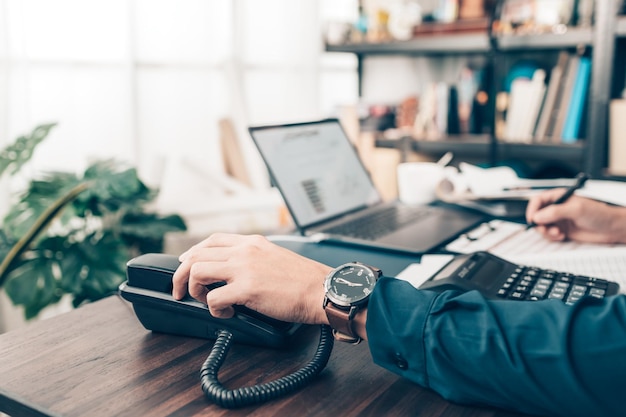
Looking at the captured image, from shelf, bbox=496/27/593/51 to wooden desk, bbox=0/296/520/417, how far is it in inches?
81.8

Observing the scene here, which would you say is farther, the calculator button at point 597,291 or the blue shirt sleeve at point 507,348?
the calculator button at point 597,291

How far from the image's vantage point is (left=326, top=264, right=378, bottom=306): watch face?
761 millimetres

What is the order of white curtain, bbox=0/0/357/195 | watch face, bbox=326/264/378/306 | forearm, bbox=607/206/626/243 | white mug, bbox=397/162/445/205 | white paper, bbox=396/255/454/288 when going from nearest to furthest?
watch face, bbox=326/264/378/306 → white paper, bbox=396/255/454/288 → forearm, bbox=607/206/626/243 → white mug, bbox=397/162/445/205 → white curtain, bbox=0/0/357/195

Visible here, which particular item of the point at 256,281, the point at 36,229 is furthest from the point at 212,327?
the point at 36,229

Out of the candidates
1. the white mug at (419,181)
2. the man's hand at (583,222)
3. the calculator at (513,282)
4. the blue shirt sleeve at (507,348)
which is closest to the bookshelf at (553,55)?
the white mug at (419,181)

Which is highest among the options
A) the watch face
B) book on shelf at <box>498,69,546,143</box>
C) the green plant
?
→ book on shelf at <box>498,69,546,143</box>

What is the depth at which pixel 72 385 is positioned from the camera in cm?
72

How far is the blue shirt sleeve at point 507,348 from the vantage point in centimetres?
66

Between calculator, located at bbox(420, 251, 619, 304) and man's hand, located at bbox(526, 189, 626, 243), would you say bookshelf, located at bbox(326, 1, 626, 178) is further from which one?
calculator, located at bbox(420, 251, 619, 304)

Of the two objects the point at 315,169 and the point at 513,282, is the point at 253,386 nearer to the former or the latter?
the point at 513,282

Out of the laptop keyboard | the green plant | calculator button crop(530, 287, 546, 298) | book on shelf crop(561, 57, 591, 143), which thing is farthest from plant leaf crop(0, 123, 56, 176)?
book on shelf crop(561, 57, 591, 143)

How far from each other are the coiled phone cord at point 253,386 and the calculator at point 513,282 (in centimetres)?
22

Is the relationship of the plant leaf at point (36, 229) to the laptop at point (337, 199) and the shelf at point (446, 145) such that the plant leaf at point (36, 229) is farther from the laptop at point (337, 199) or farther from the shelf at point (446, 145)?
the shelf at point (446, 145)

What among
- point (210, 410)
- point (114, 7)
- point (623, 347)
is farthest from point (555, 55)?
point (210, 410)
